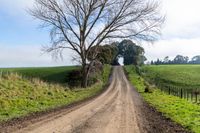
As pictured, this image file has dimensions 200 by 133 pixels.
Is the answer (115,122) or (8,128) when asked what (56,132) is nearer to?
(8,128)

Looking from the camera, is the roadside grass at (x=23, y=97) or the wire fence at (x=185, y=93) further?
the wire fence at (x=185, y=93)

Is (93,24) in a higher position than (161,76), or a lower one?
higher

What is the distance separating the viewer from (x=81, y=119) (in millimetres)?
18094

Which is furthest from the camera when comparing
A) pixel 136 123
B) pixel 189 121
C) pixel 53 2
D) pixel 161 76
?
pixel 161 76

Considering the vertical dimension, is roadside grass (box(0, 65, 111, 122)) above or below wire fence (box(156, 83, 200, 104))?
above

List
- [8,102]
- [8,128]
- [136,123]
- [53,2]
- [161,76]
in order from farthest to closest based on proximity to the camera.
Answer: [161,76]
[53,2]
[8,102]
[136,123]
[8,128]

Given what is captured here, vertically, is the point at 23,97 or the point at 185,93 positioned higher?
the point at 23,97

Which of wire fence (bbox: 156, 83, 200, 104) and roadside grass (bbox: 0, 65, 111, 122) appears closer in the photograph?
roadside grass (bbox: 0, 65, 111, 122)

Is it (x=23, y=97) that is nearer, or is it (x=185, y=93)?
(x=23, y=97)

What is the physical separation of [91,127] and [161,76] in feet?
267

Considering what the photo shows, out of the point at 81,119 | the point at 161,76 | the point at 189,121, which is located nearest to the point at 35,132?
the point at 81,119

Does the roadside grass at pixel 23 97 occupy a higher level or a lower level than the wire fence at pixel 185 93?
higher

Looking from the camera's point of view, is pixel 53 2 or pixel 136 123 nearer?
pixel 136 123

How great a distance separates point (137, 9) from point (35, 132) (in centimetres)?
3908
